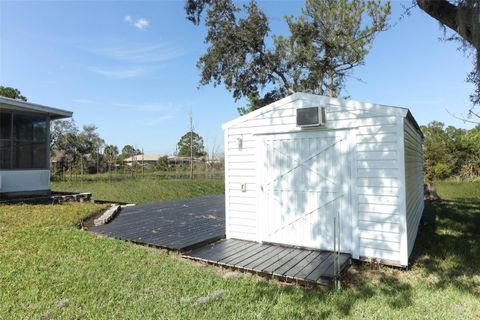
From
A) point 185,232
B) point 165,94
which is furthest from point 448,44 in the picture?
point 165,94

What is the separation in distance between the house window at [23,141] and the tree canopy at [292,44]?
836 cm

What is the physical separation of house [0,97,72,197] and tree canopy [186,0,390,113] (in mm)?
8099

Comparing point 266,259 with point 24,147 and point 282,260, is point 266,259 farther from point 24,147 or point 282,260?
point 24,147

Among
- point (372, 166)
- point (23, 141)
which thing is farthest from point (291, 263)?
point (23, 141)

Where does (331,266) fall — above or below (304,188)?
below

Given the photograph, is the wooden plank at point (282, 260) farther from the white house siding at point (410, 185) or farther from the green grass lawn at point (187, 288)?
the white house siding at point (410, 185)

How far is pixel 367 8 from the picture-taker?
14531 millimetres

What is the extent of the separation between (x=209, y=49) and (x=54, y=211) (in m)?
11.1

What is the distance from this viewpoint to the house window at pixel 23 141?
890 cm

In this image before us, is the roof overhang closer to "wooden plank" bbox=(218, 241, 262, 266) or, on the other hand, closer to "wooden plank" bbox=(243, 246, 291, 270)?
"wooden plank" bbox=(218, 241, 262, 266)

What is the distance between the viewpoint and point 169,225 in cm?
622

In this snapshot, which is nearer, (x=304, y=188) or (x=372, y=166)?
(x=372, y=166)

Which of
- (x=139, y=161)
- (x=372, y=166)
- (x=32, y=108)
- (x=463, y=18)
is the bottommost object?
(x=372, y=166)

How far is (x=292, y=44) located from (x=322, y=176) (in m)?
12.3
